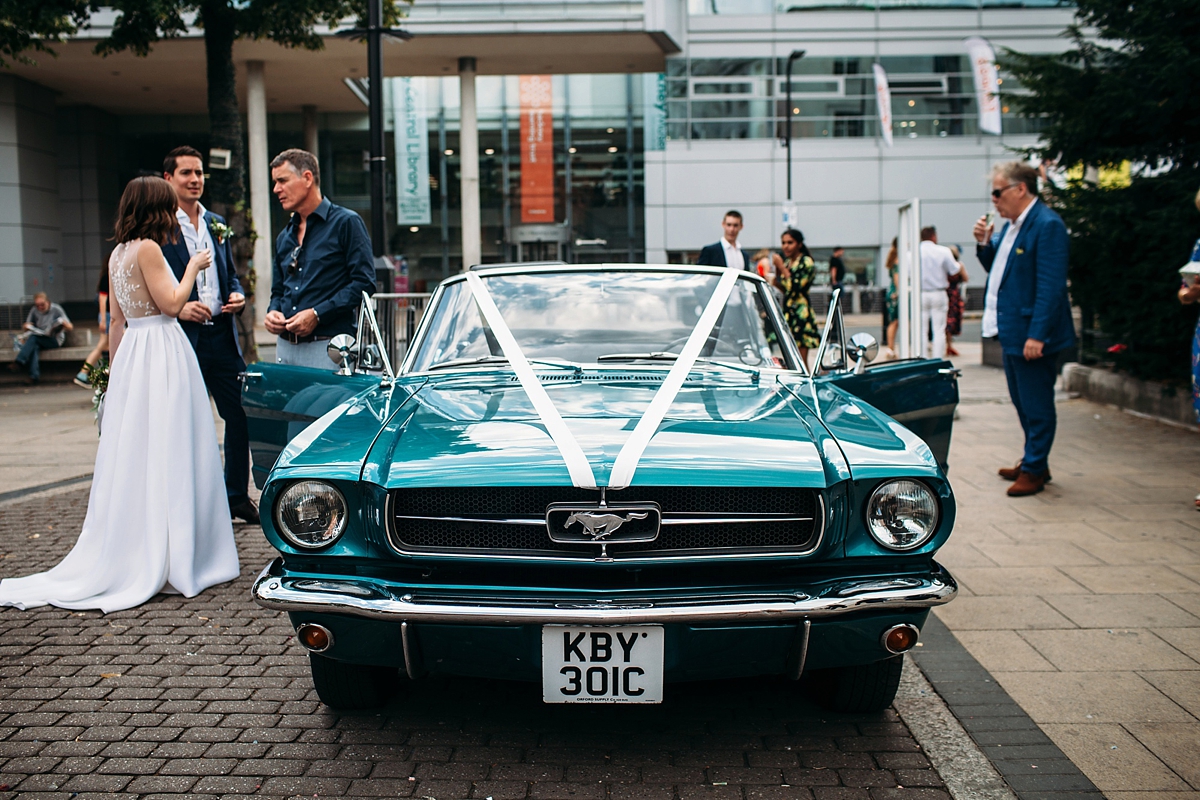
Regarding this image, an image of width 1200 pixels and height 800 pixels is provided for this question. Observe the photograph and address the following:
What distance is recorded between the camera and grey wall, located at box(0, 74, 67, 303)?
93.1 ft

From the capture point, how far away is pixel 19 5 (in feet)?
38.1

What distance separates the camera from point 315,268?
5867 mm

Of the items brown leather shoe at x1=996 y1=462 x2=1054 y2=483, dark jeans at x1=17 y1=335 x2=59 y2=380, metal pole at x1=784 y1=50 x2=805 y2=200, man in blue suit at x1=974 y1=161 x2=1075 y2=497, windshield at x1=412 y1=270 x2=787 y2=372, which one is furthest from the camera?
metal pole at x1=784 y1=50 x2=805 y2=200

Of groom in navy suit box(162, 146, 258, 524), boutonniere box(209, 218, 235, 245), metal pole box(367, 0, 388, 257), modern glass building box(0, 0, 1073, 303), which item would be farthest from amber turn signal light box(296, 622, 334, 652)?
modern glass building box(0, 0, 1073, 303)

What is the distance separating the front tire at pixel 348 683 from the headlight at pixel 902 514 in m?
1.65

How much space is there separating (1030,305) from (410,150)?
1169 inches

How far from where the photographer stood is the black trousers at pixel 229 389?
596 cm

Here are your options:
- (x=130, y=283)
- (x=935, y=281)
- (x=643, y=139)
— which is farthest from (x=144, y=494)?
(x=643, y=139)

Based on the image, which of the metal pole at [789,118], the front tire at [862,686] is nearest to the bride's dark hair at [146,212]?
the front tire at [862,686]

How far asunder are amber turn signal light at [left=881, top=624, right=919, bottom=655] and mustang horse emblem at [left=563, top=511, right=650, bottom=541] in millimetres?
783

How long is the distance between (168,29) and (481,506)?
11882 millimetres

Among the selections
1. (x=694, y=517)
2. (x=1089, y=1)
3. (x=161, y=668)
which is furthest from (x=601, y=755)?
(x=1089, y=1)

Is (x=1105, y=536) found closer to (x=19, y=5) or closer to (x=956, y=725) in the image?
(x=956, y=725)

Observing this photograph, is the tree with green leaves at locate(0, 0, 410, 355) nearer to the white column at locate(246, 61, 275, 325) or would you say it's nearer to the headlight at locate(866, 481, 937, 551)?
the headlight at locate(866, 481, 937, 551)
